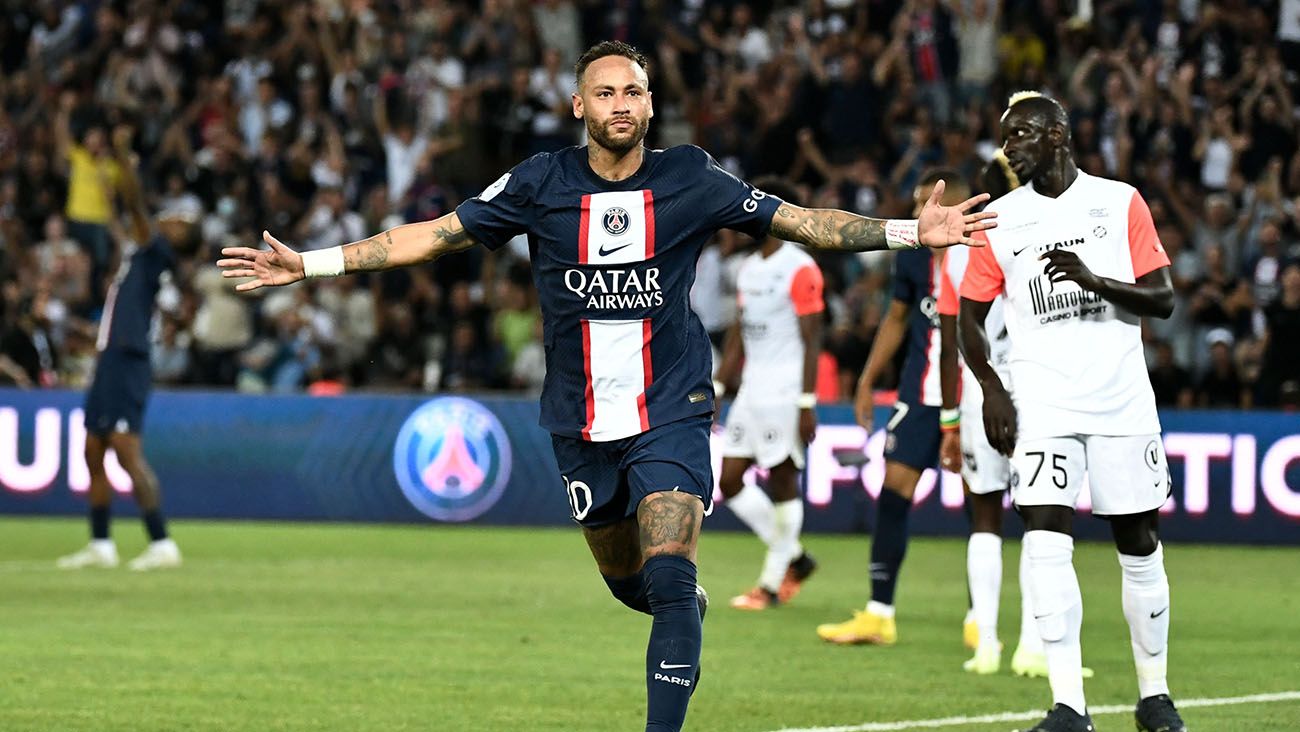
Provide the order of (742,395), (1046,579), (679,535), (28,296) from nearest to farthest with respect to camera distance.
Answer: (679,535)
(1046,579)
(742,395)
(28,296)

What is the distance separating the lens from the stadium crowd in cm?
2094

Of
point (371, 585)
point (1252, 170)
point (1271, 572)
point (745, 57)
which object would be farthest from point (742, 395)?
point (745, 57)

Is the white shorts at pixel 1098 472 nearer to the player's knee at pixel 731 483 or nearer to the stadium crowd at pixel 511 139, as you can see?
the player's knee at pixel 731 483

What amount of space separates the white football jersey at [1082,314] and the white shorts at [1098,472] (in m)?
0.05

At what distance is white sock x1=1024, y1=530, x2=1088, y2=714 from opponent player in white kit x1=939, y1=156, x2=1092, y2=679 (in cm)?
207

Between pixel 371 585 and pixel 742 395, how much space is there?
116 inches

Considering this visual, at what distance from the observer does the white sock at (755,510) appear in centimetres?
1337

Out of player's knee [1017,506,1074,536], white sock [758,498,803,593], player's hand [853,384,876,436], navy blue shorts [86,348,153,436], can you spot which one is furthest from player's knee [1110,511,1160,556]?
navy blue shorts [86,348,153,436]

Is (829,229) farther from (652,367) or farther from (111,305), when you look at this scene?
(111,305)

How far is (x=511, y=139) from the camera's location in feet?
79.1

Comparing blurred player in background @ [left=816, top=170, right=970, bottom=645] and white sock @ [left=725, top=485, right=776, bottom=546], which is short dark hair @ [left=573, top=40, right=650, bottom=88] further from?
white sock @ [left=725, top=485, right=776, bottom=546]

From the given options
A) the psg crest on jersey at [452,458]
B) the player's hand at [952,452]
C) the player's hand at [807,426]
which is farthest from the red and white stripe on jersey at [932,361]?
the psg crest on jersey at [452,458]

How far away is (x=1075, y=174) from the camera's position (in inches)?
303

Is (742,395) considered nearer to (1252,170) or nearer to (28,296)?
(1252,170)
